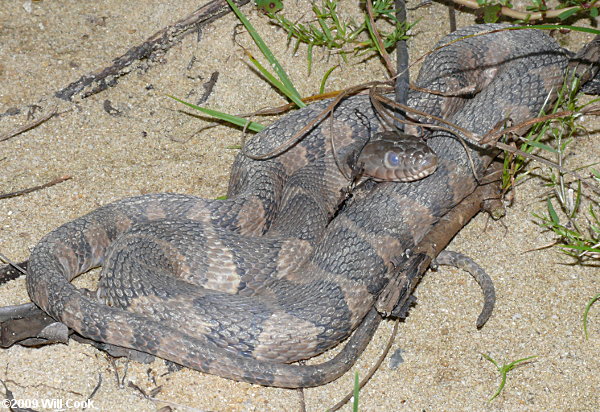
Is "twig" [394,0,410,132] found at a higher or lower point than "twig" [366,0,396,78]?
lower

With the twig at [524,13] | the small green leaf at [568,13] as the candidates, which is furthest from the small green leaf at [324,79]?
the small green leaf at [568,13]

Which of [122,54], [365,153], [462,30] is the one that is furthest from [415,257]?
[122,54]

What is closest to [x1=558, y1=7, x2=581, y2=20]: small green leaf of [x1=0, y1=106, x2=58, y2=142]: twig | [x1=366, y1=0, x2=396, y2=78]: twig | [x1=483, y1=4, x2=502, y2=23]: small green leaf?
[x1=483, y1=4, x2=502, y2=23]: small green leaf

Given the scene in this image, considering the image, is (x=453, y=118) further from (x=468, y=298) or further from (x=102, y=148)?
(x=102, y=148)

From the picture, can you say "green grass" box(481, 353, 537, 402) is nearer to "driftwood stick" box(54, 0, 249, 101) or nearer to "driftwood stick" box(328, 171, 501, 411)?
"driftwood stick" box(328, 171, 501, 411)

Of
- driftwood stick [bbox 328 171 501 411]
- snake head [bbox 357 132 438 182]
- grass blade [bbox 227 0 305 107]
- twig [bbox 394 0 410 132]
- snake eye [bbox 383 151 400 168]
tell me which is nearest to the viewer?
driftwood stick [bbox 328 171 501 411]

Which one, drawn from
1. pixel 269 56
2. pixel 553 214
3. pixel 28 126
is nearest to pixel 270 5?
pixel 269 56
